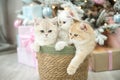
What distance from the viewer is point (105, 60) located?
1281 mm

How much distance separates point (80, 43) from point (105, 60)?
0.47 meters

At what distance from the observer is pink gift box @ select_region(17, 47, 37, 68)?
140 centimetres

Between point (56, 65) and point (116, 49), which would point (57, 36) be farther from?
point (116, 49)

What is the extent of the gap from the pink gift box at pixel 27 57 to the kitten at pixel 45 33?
16.7 inches

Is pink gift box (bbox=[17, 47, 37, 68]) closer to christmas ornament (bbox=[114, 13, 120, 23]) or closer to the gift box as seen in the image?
the gift box

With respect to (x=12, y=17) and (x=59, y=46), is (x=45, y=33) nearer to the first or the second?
(x=59, y=46)

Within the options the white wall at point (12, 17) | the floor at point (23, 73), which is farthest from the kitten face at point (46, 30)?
the white wall at point (12, 17)

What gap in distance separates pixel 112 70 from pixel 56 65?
20.0 inches

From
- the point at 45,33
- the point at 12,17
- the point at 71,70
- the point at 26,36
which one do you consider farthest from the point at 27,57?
the point at 12,17

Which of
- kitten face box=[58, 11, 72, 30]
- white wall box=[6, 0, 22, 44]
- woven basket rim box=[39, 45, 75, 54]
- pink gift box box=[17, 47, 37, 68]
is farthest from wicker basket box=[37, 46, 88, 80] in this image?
white wall box=[6, 0, 22, 44]

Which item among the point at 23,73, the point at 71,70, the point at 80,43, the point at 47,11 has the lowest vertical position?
the point at 23,73

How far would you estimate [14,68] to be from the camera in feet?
4.60

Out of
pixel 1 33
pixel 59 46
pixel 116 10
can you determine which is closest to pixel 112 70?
pixel 116 10

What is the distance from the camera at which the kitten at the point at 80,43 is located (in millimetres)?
869
